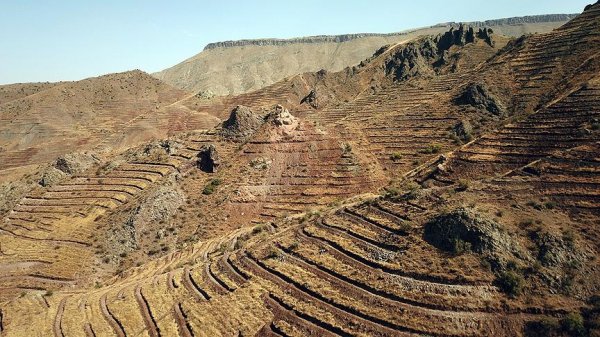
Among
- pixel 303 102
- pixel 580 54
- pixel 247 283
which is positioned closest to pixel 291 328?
pixel 247 283

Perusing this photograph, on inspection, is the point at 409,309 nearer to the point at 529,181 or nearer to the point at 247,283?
the point at 247,283

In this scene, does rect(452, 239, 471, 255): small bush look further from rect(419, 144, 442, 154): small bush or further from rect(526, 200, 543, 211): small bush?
rect(419, 144, 442, 154): small bush

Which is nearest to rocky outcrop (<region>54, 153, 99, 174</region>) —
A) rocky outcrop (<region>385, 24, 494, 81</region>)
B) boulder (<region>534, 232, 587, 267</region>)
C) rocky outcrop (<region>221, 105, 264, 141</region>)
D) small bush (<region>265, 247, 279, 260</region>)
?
rocky outcrop (<region>221, 105, 264, 141</region>)

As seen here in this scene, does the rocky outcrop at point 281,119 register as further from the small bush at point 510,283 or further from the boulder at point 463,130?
the small bush at point 510,283

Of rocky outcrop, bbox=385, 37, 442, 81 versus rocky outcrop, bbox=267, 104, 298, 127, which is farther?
rocky outcrop, bbox=385, 37, 442, 81

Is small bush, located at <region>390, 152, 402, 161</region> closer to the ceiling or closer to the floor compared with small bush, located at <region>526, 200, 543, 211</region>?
closer to the floor

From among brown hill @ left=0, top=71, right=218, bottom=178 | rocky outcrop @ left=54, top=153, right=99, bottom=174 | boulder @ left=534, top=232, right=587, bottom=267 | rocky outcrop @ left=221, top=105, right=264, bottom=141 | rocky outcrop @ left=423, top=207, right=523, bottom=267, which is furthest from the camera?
brown hill @ left=0, top=71, right=218, bottom=178

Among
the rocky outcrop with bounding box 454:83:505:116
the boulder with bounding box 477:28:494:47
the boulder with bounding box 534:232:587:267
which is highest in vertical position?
the boulder with bounding box 477:28:494:47

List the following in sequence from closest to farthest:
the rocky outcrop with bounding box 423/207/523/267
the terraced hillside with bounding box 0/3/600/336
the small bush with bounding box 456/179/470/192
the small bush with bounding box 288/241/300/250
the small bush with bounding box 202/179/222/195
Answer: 1. the terraced hillside with bounding box 0/3/600/336
2. the rocky outcrop with bounding box 423/207/523/267
3. the small bush with bounding box 288/241/300/250
4. the small bush with bounding box 456/179/470/192
5. the small bush with bounding box 202/179/222/195

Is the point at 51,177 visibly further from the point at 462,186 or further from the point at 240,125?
the point at 462,186
